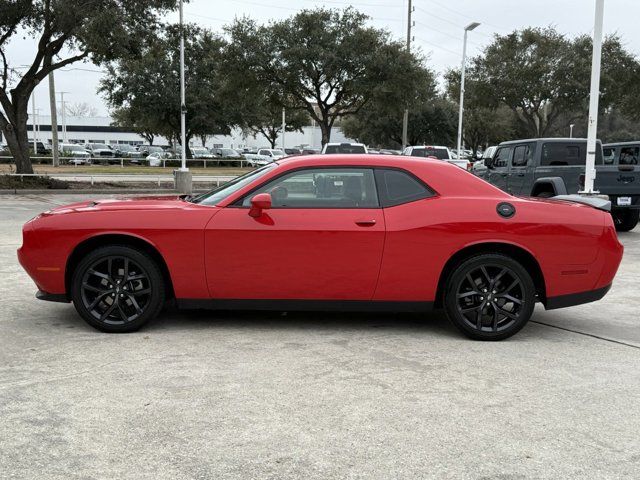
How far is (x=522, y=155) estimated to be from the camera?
13.7 meters

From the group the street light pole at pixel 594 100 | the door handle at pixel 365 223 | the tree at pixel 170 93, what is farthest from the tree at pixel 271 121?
the door handle at pixel 365 223

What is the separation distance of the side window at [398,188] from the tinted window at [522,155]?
888cm

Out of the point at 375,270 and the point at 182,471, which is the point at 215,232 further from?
the point at 182,471

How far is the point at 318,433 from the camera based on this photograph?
3500 mm

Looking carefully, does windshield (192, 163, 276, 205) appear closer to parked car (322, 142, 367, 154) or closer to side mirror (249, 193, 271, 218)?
side mirror (249, 193, 271, 218)

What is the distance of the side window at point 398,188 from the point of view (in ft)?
17.5

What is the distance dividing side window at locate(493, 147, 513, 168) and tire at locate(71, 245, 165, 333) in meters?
10.6

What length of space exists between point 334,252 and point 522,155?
9.68m

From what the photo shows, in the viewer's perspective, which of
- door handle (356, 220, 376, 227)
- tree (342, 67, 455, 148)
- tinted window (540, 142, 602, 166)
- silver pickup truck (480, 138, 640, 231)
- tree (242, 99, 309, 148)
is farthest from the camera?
tree (342, 67, 455, 148)

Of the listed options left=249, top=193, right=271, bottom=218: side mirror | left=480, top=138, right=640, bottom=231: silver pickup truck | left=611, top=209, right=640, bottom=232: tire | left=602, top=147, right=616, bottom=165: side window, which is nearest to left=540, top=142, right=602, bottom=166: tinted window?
left=480, top=138, right=640, bottom=231: silver pickup truck

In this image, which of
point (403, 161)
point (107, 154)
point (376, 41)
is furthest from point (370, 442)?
point (107, 154)

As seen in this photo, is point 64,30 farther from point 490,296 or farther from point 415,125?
point 415,125

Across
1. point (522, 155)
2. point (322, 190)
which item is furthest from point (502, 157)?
point (322, 190)

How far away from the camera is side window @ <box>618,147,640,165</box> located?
1467 cm
